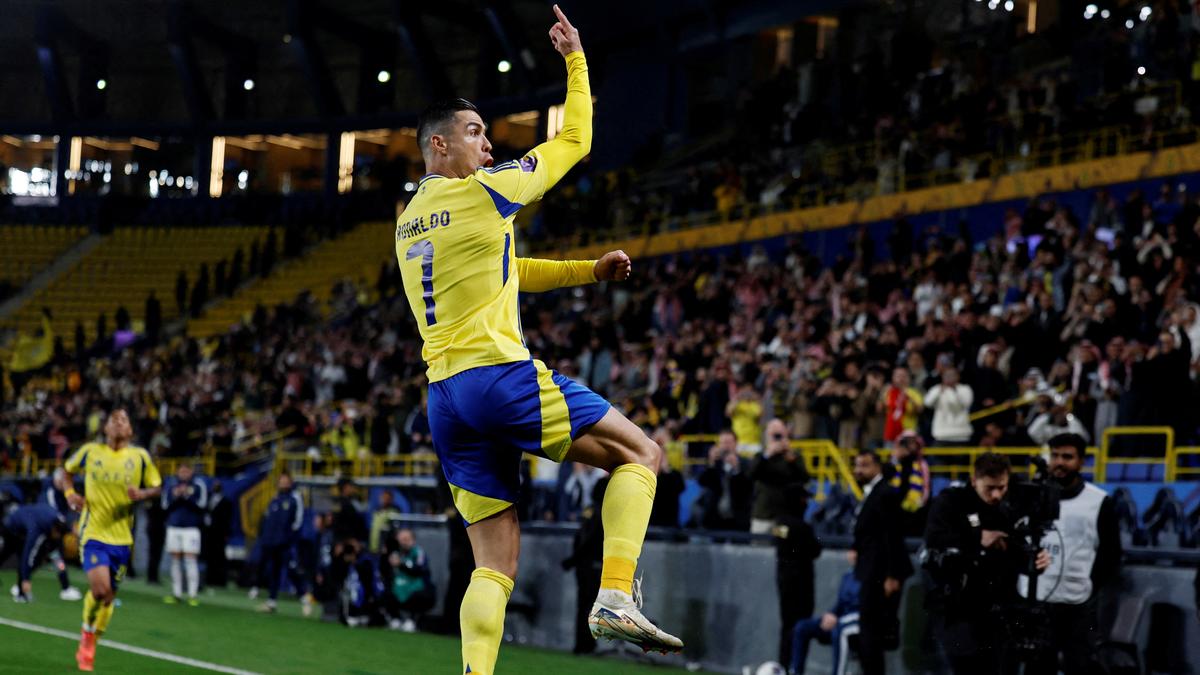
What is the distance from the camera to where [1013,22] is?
30.0 metres

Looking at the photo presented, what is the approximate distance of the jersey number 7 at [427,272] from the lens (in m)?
6.12

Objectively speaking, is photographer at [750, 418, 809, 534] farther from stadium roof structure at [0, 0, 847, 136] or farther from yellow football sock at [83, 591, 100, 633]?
stadium roof structure at [0, 0, 847, 136]

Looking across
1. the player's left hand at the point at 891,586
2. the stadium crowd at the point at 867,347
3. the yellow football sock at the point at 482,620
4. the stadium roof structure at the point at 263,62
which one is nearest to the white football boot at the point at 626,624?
the yellow football sock at the point at 482,620

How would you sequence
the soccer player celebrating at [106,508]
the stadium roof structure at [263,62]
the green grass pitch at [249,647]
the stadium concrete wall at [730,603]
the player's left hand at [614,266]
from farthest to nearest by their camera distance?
the stadium roof structure at [263,62] → the green grass pitch at [249,647] → the soccer player celebrating at [106,508] → the stadium concrete wall at [730,603] → the player's left hand at [614,266]

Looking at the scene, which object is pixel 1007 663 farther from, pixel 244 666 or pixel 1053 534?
pixel 244 666

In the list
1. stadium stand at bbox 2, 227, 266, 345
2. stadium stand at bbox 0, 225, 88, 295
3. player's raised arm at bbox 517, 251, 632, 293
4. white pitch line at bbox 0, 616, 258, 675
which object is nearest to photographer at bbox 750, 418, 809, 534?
white pitch line at bbox 0, 616, 258, 675

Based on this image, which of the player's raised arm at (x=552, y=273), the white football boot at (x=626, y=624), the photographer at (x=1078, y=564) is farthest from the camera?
the photographer at (x=1078, y=564)

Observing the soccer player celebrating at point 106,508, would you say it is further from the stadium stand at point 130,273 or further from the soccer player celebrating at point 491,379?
the stadium stand at point 130,273

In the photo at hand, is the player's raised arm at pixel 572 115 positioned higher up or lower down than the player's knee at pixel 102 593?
higher up

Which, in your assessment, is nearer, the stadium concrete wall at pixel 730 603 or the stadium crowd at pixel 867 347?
the stadium concrete wall at pixel 730 603

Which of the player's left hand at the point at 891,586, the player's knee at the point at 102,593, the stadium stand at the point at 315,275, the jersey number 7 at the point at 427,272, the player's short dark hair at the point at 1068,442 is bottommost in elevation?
the player's knee at the point at 102,593

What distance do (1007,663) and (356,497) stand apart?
532 inches

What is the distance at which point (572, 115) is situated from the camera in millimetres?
6297

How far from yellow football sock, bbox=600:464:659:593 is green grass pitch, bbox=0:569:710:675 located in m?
7.65
